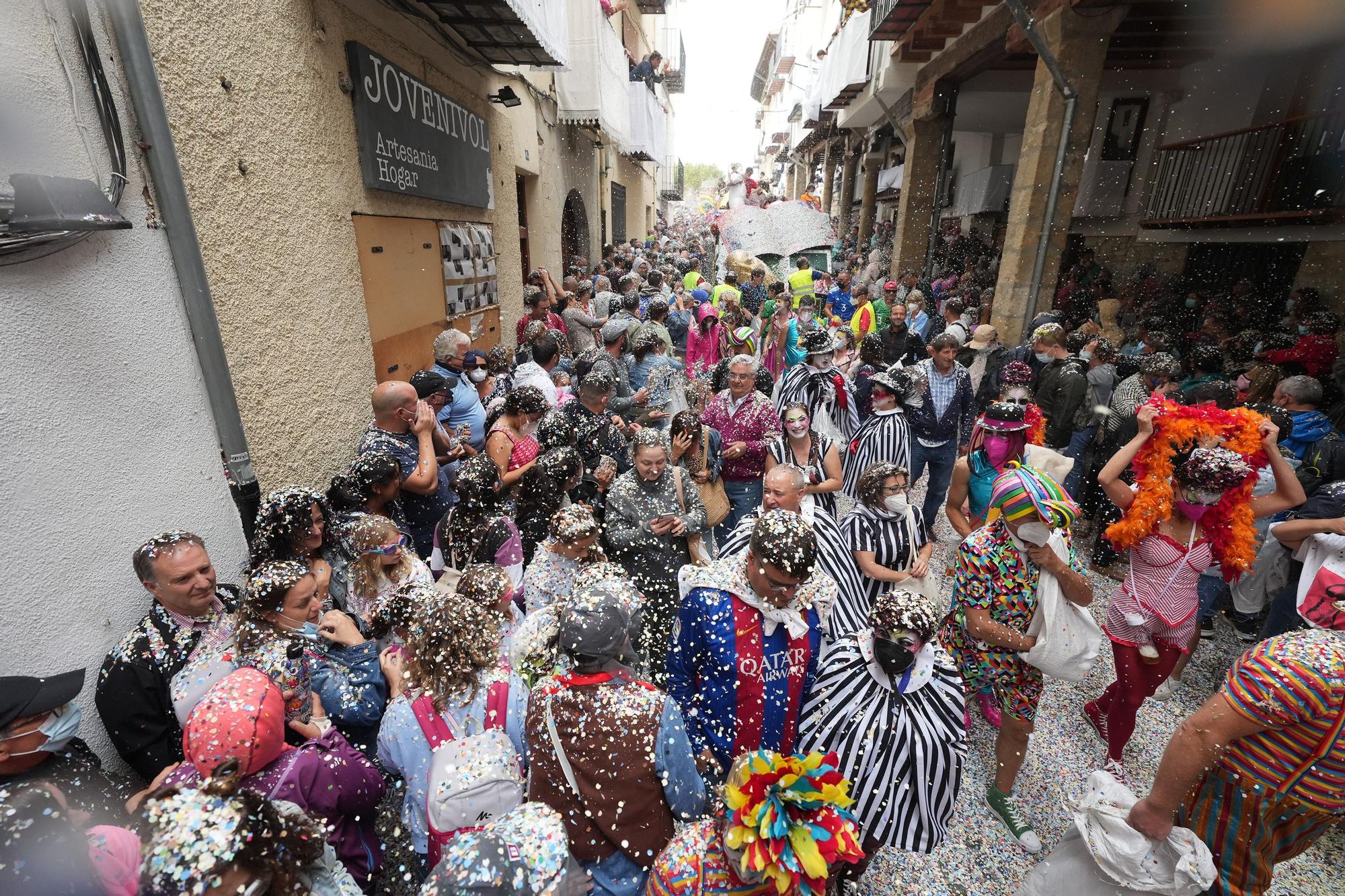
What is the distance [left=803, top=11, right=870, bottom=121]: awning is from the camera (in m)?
11.5

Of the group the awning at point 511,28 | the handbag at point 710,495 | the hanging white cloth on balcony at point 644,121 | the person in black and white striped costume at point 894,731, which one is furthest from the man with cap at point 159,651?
the hanging white cloth on balcony at point 644,121

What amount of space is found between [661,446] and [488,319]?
16.7 feet

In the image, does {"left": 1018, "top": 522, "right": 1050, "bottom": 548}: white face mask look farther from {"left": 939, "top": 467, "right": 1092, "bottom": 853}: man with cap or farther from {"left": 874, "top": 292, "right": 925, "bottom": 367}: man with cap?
{"left": 874, "top": 292, "right": 925, "bottom": 367}: man with cap

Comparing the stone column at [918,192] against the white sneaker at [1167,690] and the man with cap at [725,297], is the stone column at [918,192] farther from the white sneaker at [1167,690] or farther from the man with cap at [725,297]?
the white sneaker at [1167,690]

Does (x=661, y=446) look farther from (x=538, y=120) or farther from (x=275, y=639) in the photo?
(x=538, y=120)

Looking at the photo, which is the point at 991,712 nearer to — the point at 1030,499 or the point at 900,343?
the point at 1030,499

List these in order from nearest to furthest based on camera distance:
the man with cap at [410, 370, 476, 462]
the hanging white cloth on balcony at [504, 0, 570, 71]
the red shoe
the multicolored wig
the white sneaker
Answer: the multicolored wig, the red shoe, the white sneaker, the man with cap at [410, 370, 476, 462], the hanging white cloth on balcony at [504, 0, 570, 71]

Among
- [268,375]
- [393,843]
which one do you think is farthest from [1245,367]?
[268,375]

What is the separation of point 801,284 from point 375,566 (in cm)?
887

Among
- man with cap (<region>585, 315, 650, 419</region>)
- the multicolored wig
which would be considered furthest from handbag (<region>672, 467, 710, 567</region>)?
man with cap (<region>585, 315, 650, 419</region>)

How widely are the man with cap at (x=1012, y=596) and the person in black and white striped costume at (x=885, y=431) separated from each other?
138 centimetres

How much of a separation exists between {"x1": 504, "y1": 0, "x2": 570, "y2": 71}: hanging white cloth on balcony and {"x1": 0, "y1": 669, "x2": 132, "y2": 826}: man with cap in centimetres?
489

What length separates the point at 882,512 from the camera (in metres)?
3.05

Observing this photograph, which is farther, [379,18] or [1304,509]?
[379,18]
